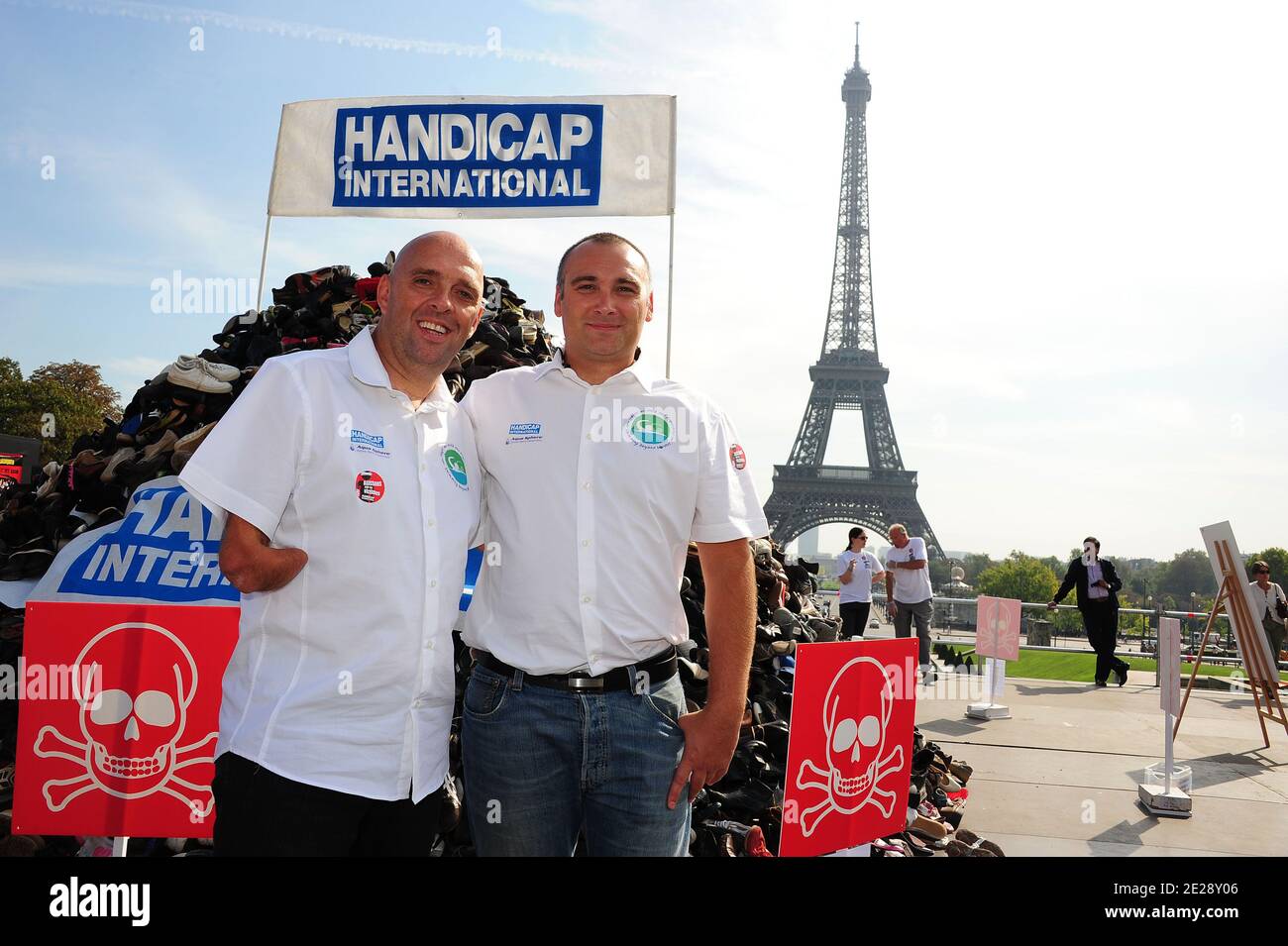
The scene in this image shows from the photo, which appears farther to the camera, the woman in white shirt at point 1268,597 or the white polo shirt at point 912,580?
the woman in white shirt at point 1268,597

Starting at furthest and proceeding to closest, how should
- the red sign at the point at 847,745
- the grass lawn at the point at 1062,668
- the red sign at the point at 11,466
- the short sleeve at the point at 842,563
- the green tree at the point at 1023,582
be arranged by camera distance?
1. the green tree at the point at 1023,582
2. the red sign at the point at 11,466
3. the grass lawn at the point at 1062,668
4. the short sleeve at the point at 842,563
5. the red sign at the point at 847,745

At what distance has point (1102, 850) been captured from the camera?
5488 millimetres

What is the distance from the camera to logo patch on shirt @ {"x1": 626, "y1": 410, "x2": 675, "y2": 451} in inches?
89.8

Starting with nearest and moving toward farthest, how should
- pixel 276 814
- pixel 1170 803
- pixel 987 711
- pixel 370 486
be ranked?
1. pixel 276 814
2. pixel 370 486
3. pixel 1170 803
4. pixel 987 711

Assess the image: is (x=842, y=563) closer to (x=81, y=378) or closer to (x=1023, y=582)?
(x=81, y=378)

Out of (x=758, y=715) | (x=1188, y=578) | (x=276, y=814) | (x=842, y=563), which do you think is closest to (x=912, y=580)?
(x=842, y=563)

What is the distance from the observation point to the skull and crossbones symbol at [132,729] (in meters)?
3.22

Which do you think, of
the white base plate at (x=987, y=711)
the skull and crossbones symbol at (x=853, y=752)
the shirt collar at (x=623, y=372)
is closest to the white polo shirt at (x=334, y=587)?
the shirt collar at (x=623, y=372)

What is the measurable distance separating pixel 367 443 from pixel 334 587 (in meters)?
0.34

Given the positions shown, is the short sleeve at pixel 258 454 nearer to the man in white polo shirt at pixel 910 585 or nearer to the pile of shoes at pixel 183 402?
the pile of shoes at pixel 183 402

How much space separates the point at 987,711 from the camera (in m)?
10.0

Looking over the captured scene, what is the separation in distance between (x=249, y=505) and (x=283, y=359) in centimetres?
35

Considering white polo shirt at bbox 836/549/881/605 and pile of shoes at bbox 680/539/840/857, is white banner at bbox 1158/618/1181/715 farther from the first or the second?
white polo shirt at bbox 836/549/881/605

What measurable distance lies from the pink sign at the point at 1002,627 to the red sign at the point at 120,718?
351 inches
